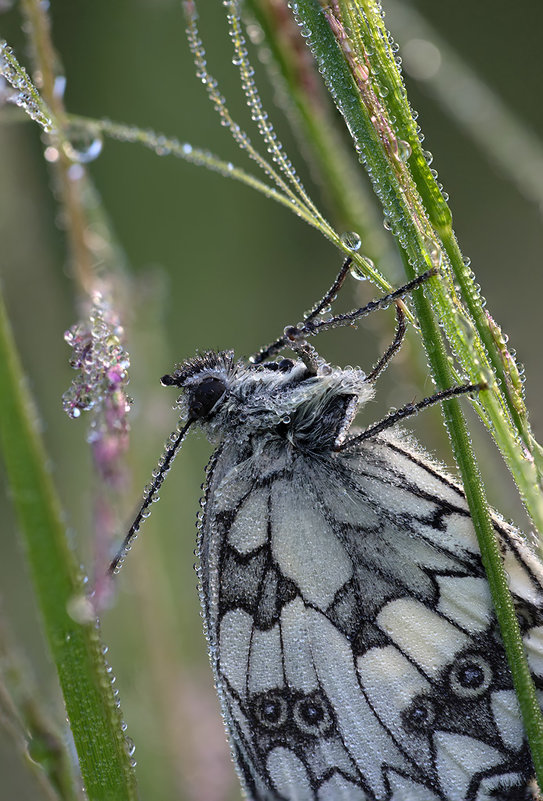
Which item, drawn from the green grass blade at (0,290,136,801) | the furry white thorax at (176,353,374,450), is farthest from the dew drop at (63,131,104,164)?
the green grass blade at (0,290,136,801)

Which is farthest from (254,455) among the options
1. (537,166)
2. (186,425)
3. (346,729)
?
(537,166)

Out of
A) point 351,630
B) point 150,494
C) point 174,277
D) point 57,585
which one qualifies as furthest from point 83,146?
point 174,277

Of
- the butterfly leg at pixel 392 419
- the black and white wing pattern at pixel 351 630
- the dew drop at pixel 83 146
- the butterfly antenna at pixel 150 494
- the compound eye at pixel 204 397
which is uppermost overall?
the dew drop at pixel 83 146

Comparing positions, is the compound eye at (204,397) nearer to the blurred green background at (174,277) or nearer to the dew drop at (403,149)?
the blurred green background at (174,277)

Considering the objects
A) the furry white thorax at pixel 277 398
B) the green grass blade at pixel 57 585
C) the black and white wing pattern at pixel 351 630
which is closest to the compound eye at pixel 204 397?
the furry white thorax at pixel 277 398

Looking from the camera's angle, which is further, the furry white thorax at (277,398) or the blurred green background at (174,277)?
the blurred green background at (174,277)

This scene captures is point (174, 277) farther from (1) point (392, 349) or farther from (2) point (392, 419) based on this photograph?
(2) point (392, 419)
